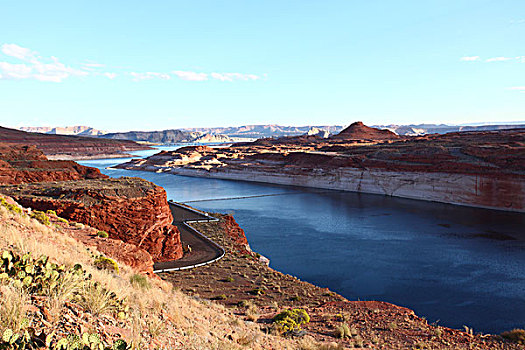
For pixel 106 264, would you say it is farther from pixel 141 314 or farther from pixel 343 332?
pixel 343 332

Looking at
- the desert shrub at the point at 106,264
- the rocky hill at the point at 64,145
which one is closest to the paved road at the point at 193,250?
the desert shrub at the point at 106,264

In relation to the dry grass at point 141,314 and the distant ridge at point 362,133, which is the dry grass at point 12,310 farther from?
the distant ridge at point 362,133

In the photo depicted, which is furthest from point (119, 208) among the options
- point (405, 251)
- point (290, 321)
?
point (405, 251)

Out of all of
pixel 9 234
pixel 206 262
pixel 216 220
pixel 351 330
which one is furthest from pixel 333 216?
pixel 9 234

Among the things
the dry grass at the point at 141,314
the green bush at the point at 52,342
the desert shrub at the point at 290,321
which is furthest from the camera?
the desert shrub at the point at 290,321

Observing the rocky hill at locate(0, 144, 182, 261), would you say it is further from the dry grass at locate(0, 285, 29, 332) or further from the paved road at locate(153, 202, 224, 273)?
the dry grass at locate(0, 285, 29, 332)

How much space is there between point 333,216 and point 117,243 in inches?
1307

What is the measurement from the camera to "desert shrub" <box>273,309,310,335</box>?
381 inches

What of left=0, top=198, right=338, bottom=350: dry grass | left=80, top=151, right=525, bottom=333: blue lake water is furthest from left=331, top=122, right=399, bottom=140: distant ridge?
left=0, top=198, right=338, bottom=350: dry grass

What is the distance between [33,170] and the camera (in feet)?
100

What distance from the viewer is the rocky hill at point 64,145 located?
404 feet

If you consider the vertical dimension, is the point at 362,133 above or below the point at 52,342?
above

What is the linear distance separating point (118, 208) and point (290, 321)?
11733 millimetres

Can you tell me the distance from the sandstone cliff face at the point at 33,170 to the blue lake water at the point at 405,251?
16.7 metres
